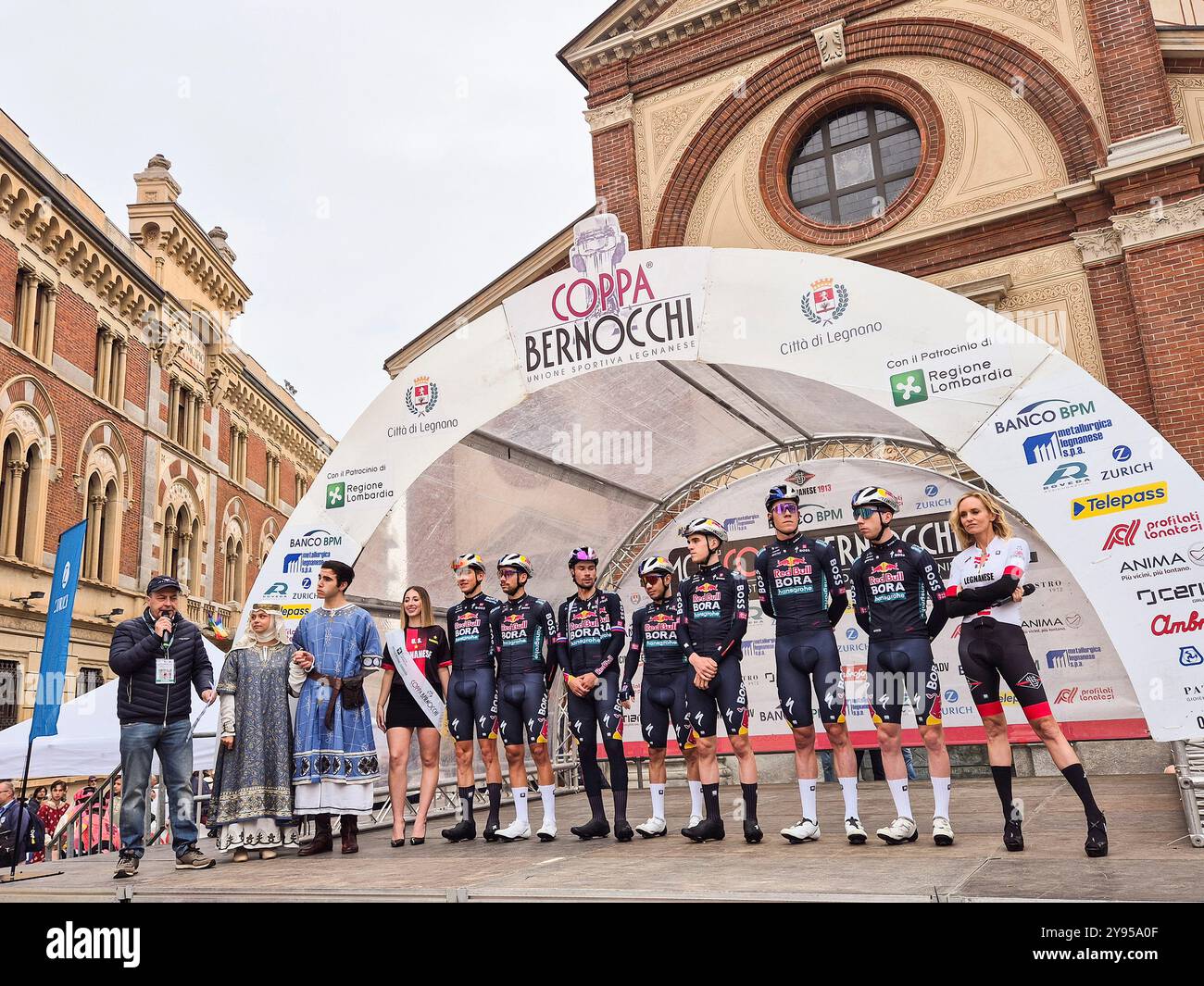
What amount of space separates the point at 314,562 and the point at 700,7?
486 inches

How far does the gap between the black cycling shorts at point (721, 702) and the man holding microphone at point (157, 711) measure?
3.52m

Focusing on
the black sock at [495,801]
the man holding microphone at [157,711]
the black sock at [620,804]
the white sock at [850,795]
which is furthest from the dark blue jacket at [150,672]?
the white sock at [850,795]

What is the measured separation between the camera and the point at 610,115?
16.7 m

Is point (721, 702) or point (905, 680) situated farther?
point (721, 702)

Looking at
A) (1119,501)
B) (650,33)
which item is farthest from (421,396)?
(650,33)

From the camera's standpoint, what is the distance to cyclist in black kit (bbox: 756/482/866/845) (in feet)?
21.1

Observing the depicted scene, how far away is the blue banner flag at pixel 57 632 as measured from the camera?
25.2ft

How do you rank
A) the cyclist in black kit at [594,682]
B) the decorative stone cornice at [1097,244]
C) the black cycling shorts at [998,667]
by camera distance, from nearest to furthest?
the black cycling shorts at [998,667]
the cyclist in black kit at [594,682]
the decorative stone cornice at [1097,244]

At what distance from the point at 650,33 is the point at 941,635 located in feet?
37.6

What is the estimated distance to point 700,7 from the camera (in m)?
16.1

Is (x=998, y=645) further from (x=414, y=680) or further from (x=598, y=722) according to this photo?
(x=414, y=680)

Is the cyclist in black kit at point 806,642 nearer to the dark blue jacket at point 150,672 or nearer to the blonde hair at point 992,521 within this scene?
the blonde hair at point 992,521

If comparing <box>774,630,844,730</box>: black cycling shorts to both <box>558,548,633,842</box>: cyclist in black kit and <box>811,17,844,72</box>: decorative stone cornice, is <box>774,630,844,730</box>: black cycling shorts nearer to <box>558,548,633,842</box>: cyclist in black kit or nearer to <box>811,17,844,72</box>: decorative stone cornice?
<box>558,548,633,842</box>: cyclist in black kit
